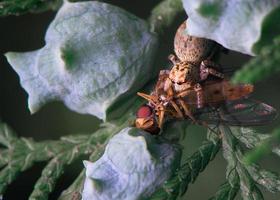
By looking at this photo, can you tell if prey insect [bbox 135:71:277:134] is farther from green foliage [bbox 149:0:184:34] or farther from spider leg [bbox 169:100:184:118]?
green foliage [bbox 149:0:184:34]

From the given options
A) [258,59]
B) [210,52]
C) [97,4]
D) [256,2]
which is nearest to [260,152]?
[258,59]

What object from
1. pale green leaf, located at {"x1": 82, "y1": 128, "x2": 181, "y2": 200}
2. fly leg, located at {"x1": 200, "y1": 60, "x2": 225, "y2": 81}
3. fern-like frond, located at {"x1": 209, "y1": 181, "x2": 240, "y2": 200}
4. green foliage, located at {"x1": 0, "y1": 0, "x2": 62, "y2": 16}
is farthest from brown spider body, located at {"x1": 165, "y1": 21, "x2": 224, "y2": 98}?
green foliage, located at {"x1": 0, "y1": 0, "x2": 62, "y2": 16}

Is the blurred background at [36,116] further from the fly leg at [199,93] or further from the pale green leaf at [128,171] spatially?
the pale green leaf at [128,171]

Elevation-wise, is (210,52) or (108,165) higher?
(210,52)

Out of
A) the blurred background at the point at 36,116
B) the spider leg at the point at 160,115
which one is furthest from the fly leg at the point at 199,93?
the blurred background at the point at 36,116

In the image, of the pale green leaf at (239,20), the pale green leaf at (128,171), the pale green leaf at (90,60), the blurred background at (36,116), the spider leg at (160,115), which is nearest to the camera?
the pale green leaf at (239,20)

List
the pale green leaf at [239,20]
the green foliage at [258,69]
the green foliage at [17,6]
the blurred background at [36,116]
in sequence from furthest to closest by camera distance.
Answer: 1. the blurred background at [36,116]
2. the green foliage at [17,6]
3. the pale green leaf at [239,20]
4. the green foliage at [258,69]

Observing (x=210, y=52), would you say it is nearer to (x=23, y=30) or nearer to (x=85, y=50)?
(x=85, y=50)

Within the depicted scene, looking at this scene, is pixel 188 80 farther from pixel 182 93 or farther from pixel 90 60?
pixel 90 60

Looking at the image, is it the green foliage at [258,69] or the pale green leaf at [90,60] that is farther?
the pale green leaf at [90,60]
